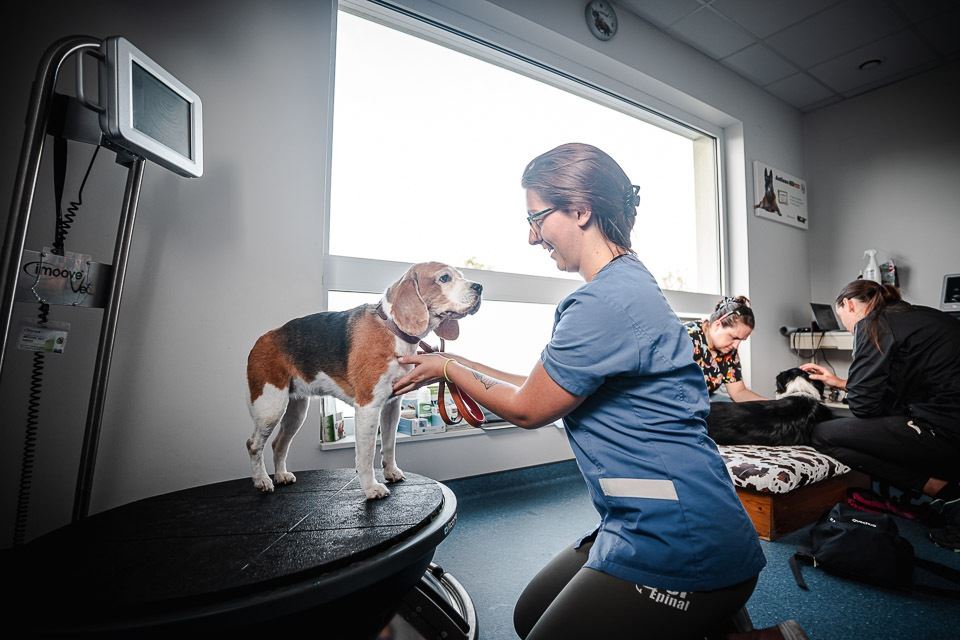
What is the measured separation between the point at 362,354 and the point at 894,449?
8.76ft

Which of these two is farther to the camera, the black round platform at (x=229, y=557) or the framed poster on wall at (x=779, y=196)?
the framed poster on wall at (x=779, y=196)

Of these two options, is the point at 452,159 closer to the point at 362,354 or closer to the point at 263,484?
the point at 362,354

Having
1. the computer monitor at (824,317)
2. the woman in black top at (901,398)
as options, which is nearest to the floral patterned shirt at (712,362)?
the woman in black top at (901,398)

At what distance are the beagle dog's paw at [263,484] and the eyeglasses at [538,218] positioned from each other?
3.53 ft

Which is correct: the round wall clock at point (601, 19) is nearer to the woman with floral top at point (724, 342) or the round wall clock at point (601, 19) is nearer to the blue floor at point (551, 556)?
the woman with floral top at point (724, 342)

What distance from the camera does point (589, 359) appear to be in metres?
0.91

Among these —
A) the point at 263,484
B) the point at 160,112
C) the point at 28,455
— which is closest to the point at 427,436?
the point at 263,484

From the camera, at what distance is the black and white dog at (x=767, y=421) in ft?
8.59

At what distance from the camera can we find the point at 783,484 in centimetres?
212

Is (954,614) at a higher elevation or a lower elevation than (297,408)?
lower

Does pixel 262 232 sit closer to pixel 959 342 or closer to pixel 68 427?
pixel 68 427

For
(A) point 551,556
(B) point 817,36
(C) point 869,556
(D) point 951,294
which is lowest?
(A) point 551,556

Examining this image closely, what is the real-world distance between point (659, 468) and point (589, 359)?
0.25 m

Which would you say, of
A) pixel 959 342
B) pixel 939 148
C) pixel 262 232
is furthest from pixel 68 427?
pixel 939 148
